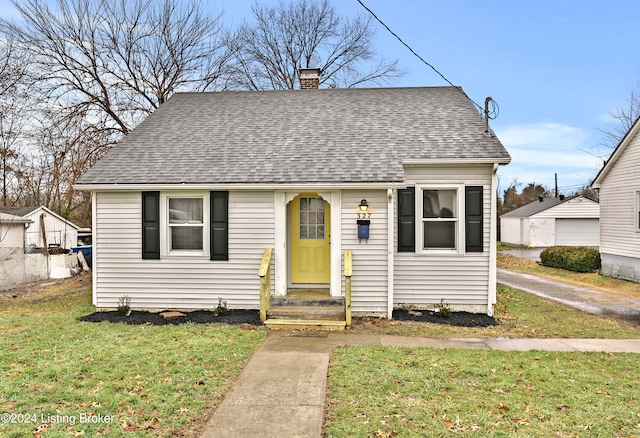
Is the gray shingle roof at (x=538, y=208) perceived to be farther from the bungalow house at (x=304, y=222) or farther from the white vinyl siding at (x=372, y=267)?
the white vinyl siding at (x=372, y=267)

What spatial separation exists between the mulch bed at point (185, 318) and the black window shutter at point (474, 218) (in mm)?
4887

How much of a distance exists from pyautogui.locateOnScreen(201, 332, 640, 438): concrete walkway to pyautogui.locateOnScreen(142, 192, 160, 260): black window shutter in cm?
358

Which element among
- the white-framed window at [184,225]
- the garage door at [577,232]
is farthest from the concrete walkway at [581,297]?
the garage door at [577,232]

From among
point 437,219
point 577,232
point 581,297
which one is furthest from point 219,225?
point 577,232

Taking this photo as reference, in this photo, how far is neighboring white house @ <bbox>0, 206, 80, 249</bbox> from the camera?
59.9 ft

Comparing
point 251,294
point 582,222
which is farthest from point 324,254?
point 582,222

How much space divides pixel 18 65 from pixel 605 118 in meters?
34.4

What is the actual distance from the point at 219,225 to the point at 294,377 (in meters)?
4.49

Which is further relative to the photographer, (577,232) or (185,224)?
(577,232)

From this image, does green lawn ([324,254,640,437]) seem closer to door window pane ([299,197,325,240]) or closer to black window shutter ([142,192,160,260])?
door window pane ([299,197,325,240])

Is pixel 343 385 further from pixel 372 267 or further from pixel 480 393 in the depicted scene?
pixel 372 267

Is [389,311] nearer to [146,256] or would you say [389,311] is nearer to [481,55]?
[146,256]

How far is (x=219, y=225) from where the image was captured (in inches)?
342

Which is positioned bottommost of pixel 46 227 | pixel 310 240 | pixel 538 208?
pixel 310 240
